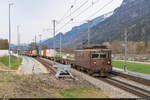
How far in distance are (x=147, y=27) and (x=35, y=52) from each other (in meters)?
82.5

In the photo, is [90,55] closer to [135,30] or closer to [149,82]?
[149,82]

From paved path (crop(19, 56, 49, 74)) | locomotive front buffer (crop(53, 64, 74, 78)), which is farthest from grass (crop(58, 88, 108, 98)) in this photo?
paved path (crop(19, 56, 49, 74))

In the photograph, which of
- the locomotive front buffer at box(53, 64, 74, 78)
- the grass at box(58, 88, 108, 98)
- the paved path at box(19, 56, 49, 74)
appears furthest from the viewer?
the paved path at box(19, 56, 49, 74)

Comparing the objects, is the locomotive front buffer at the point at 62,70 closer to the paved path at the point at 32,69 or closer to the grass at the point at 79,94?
the paved path at the point at 32,69

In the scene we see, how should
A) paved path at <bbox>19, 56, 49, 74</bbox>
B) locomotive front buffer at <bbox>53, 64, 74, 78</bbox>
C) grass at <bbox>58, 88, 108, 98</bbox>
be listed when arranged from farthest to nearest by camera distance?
paved path at <bbox>19, 56, 49, 74</bbox>
locomotive front buffer at <bbox>53, 64, 74, 78</bbox>
grass at <bbox>58, 88, 108, 98</bbox>

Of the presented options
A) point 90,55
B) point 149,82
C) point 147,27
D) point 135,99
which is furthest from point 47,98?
point 147,27

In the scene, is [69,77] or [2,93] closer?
[2,93]

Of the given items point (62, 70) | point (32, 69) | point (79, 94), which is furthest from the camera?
point (32, 69)

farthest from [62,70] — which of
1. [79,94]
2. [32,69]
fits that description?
[32,69]

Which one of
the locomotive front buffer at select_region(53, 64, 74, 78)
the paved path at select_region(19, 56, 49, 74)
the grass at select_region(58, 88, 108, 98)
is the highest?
the locomotive front buffer at select_region(53, 64, 74, 78)

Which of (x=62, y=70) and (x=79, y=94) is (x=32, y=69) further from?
(x=79, y=94)

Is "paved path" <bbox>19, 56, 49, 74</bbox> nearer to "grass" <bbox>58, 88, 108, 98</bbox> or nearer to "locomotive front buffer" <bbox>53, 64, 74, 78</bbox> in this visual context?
"locomotive front buffer" <bbox>53, 64, 74, 78</bbox>

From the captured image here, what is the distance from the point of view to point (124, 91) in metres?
13.1

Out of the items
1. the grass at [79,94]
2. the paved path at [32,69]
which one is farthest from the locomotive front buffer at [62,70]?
the grass at [79,94]
